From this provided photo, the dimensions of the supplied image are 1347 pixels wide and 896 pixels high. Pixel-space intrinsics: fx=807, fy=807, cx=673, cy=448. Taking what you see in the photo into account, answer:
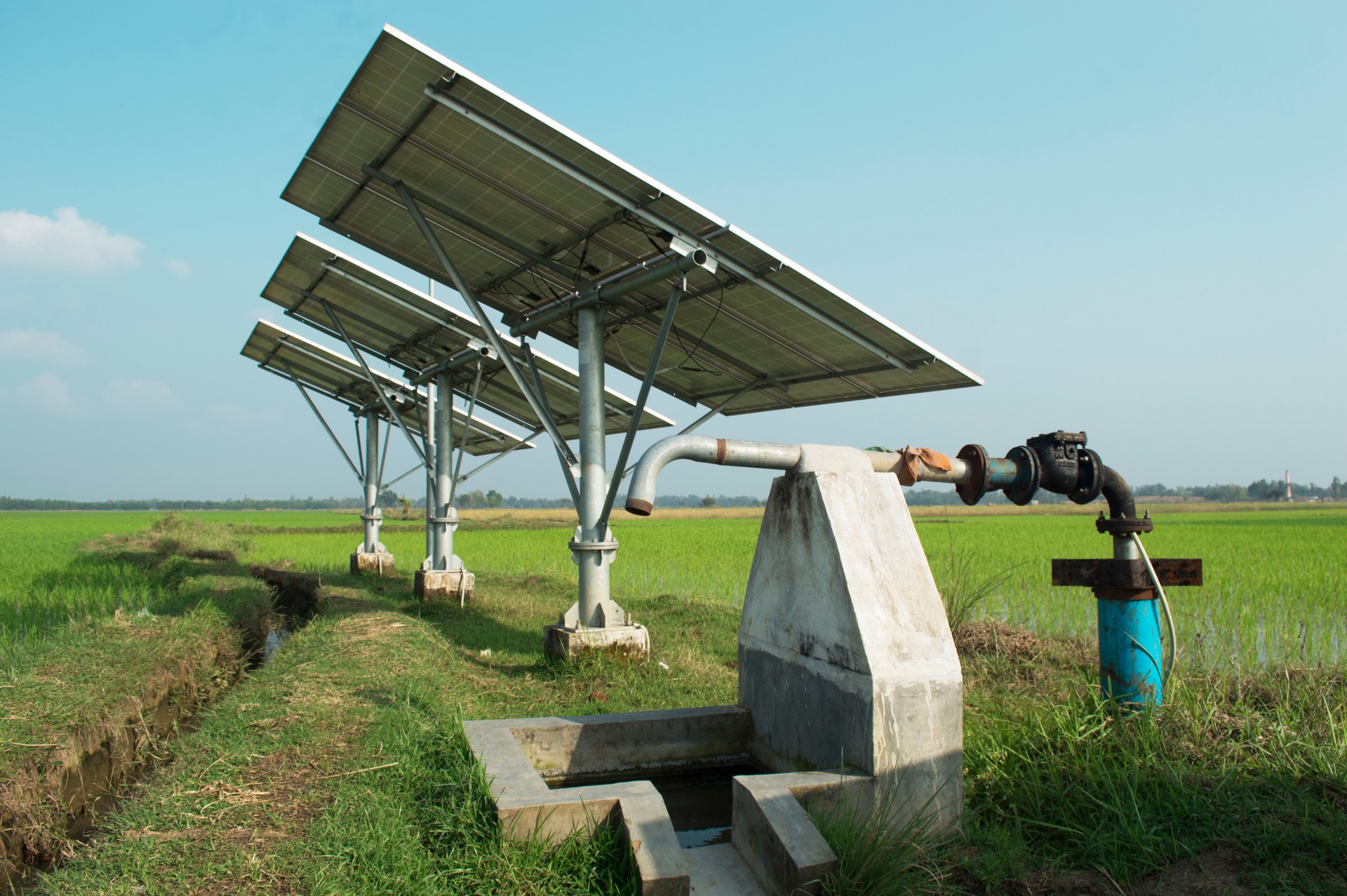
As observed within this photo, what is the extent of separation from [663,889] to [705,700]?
11.5 ft

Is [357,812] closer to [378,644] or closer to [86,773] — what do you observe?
[86,773]

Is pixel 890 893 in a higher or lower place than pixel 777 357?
lower

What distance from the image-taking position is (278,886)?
3299mm

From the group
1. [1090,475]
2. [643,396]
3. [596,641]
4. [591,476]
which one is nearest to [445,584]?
[596,641]

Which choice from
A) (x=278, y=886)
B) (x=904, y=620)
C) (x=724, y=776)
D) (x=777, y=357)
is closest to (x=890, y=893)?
(x=904, y=620)

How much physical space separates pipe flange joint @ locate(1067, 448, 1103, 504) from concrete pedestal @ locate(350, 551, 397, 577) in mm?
14867

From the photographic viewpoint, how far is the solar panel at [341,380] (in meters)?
14.1

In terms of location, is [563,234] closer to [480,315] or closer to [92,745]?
[480,315]

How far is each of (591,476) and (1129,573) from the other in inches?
179

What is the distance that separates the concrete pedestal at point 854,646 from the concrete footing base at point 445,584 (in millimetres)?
8479

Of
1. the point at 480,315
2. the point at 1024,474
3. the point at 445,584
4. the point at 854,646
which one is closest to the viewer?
the point at 854,646

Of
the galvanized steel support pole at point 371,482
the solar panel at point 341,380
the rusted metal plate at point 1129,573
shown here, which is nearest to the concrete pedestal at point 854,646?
the rusted metal plate at point 1129,573

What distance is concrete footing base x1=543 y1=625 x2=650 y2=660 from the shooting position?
7.27 meters

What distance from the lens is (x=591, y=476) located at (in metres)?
7.43
